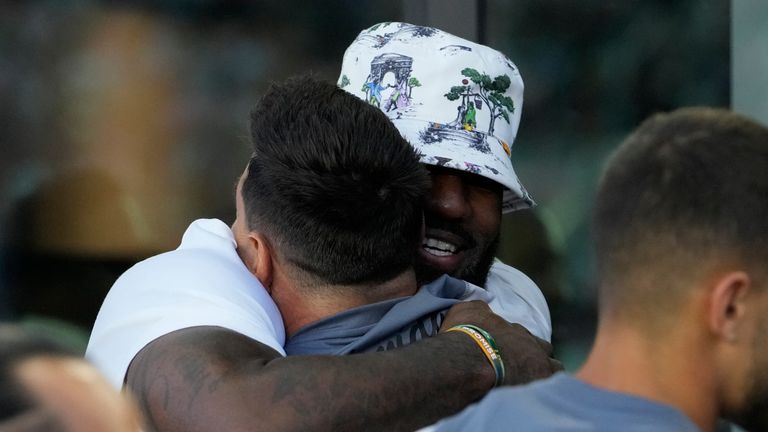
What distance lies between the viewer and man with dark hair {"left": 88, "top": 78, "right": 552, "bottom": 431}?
2154 millimetres

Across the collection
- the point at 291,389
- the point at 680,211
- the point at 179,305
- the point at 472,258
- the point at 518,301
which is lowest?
the point at 518,301

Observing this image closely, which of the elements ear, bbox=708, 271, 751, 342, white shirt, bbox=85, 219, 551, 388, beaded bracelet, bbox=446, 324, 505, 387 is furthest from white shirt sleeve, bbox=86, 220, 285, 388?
ear, bbox=708, 271, 751, 342

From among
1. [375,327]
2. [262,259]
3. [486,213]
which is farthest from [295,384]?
[486,213]

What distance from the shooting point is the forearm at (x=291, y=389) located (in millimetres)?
2119

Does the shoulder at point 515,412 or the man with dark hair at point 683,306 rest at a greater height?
the man with dark hair at point 683,306

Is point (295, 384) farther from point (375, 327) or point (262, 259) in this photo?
point (262, 259)

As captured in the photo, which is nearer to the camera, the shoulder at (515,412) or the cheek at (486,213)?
the shoulder at (515,412)

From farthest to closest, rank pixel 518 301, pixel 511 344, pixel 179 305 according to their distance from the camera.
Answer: pixel 518 301 < pixel 511 344 < pixel 179 305

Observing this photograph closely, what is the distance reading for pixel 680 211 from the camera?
1.65 metres

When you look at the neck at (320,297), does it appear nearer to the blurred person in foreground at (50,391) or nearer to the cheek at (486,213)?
the cheek at (486,213)

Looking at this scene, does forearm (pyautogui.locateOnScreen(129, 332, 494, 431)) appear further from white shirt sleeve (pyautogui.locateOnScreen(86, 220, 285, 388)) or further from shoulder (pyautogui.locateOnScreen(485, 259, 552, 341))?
shoulder (pyautogui.locateOnScreen(485, 259, 552, 341))

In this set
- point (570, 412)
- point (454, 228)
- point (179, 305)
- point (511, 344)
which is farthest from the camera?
point (454, 228)

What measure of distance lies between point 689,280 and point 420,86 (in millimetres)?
1399

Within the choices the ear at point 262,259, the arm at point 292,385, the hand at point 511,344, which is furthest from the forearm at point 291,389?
the ear at point 262,259
